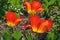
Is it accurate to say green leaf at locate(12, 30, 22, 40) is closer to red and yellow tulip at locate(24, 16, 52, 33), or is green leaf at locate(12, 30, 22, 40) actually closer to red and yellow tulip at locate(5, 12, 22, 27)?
red and yellow tulip at locate(5, 12, 22, 27)

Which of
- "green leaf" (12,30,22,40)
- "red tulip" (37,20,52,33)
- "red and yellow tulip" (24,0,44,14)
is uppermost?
"red and yellow tulip" (24,0,44,14)

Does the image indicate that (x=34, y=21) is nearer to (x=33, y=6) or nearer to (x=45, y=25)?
(x=45, y=25)

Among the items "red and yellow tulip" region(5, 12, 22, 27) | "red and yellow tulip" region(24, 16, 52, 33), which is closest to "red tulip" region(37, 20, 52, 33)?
"red and yellow tulip" region(24, 16, 52, 33)

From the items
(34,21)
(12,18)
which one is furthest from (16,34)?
(34,21)

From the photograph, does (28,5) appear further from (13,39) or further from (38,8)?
(13,39)

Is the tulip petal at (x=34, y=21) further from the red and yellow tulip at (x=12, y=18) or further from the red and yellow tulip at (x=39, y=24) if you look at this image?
the red and yellow tulip at (x=12, y=18)

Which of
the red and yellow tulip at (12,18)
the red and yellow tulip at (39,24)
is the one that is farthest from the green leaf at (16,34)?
the red and yellow tulip at (39,24)

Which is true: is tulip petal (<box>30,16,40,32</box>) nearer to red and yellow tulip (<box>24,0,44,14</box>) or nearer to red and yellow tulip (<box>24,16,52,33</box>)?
red and yellow tulip (<box>24,16,52,33</box>)

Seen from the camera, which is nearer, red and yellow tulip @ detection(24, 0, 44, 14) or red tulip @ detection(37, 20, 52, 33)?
red tulip @ detection(37, 20, 52, 33)

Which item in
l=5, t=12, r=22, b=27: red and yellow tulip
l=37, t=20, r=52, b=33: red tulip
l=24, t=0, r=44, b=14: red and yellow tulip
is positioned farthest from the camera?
l=24, t=0, r=44, b=14: red and yellow tulip

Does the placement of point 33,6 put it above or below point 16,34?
above

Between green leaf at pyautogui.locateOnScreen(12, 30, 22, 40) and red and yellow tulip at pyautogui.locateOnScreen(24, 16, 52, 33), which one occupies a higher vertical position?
red and yellow tulip at pyautogui.locateOnScreen(24, 16, 52, 33)

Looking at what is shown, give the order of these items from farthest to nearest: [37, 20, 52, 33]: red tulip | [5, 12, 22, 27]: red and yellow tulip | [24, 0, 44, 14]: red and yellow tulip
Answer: [24, 0, 44, 14]: red and yellow tulip
[5, 12, 22, 27]: red and yellow tulip
[37, 20, 52, 33]: red tulip

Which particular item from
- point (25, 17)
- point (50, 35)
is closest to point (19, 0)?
point (25, 17)
